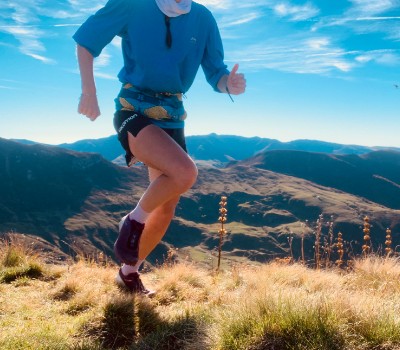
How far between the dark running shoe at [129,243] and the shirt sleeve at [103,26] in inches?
65.9

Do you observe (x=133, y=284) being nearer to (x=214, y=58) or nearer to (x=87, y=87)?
(x=87, y=87)

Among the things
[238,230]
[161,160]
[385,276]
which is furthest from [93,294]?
[238,230]

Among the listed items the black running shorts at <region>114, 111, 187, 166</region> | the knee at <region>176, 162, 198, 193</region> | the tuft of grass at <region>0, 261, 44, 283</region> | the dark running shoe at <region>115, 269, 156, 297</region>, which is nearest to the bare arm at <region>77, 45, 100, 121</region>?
the black running shorts at <region>114, 111, 187, 166</region>

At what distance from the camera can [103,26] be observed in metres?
3.66

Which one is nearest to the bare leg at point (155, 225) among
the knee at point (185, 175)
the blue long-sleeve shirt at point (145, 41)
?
the knee at point (185, 175)

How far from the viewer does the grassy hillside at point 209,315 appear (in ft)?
8.22

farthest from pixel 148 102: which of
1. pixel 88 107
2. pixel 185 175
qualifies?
pixel 185 175

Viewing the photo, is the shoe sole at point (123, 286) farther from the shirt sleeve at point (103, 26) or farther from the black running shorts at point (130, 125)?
the shirt sleeve at point (103, 26)

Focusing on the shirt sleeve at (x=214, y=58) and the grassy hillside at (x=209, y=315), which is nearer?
the grassy hillside at (x=209, y=315)

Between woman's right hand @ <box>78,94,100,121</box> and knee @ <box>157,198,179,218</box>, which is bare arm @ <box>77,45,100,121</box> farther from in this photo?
knee @ <box>157,198,179,218</box>

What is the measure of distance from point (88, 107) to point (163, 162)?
0.84 meters

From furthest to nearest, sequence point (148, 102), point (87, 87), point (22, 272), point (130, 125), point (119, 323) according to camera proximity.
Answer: point (22, 272) < point (148, 102) < point (130, 125) < point (87, 87) < point (119, 323)

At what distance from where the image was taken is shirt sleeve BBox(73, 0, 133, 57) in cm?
361

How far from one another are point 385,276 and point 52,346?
12.1 ft
